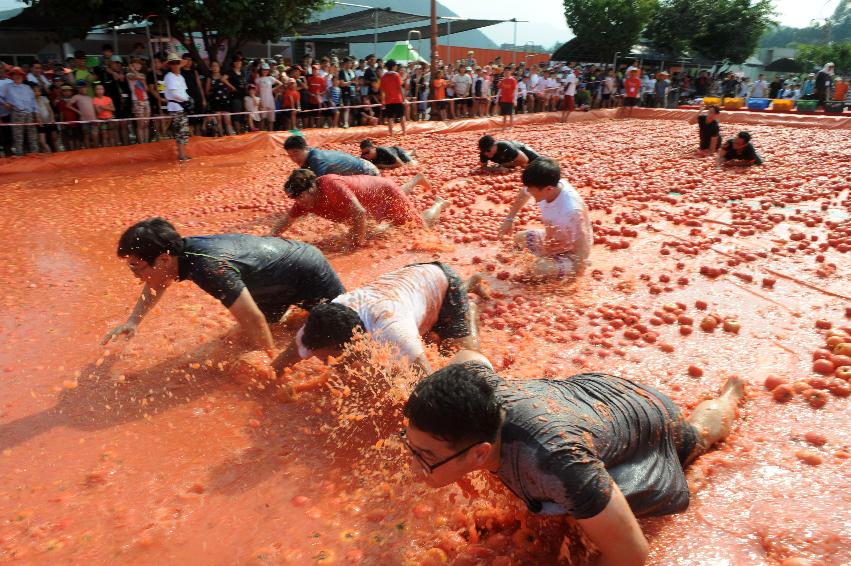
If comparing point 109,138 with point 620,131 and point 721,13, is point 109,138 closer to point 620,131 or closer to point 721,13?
point 620,131

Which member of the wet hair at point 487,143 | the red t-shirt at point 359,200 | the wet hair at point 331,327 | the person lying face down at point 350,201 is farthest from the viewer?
the wet hair at point 487,143

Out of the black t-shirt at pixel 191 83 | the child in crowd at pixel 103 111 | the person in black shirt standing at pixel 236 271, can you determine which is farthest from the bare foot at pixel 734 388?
the black t-shirt at pixel 191 83

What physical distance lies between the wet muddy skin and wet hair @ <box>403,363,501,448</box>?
718mm

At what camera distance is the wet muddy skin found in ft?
8.38

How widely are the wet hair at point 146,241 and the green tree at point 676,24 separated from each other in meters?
38.5

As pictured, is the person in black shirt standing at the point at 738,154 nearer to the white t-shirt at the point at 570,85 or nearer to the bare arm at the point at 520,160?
the bare arm at the point at 520,160

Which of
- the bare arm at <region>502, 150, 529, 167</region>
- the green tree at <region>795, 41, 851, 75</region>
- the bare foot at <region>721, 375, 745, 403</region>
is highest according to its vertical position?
the green tree at <region>795, 41, 851, 75</region>

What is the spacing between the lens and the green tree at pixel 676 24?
1406 inches

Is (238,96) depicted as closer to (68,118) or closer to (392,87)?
(68,118)

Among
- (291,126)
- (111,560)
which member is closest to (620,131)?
(291,126)

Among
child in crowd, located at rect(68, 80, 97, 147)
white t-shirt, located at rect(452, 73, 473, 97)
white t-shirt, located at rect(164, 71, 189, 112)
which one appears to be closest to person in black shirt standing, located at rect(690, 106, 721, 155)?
white t-shirt, located at rect(452, 73, 473, 97)

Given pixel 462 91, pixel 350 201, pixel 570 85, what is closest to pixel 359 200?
pixel 350 201

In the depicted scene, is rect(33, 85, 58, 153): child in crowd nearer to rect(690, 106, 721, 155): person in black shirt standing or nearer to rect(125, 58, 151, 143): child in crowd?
rect(125, 58, 151, 143): child in crowd

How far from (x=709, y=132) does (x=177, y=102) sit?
10665 mm
